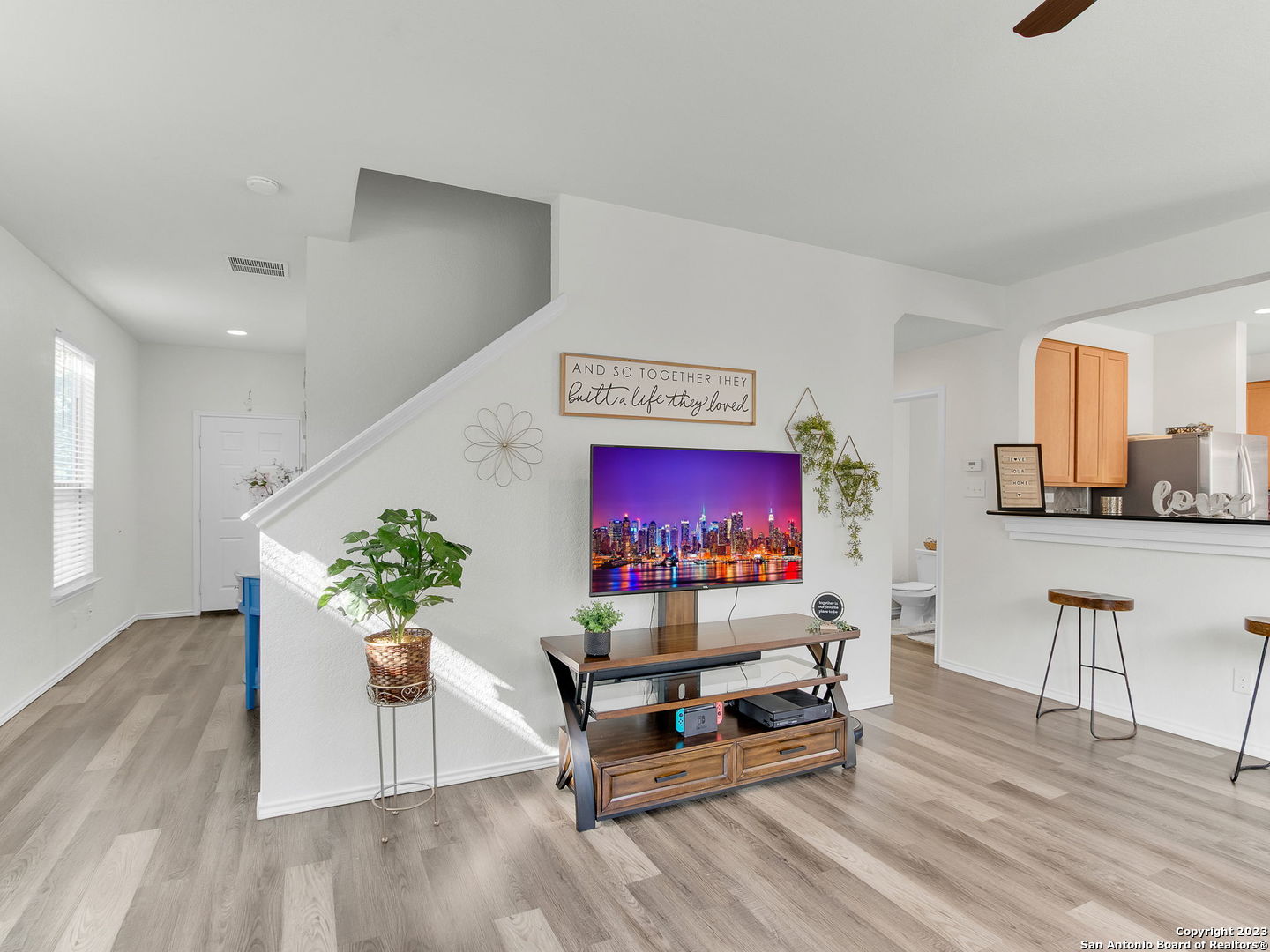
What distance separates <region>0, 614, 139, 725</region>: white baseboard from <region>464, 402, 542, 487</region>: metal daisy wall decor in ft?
9.84

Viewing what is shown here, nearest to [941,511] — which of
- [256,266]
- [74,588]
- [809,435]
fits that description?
[809,435]

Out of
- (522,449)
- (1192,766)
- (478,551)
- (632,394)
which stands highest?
(632,394)

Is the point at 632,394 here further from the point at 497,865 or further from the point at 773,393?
the point at 497,865

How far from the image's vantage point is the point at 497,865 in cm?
230

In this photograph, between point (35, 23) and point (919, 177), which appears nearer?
point (35, 23)

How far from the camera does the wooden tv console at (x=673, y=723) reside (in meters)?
2.61

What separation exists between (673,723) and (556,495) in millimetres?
1128

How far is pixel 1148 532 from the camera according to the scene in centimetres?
373

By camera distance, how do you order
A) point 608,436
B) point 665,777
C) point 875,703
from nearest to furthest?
point 665,777 → point 608,436 → point 875,703

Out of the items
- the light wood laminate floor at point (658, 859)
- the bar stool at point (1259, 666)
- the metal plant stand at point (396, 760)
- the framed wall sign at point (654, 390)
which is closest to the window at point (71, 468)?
the light wood laminate floor at point (658, 859)

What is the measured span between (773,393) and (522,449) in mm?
1440

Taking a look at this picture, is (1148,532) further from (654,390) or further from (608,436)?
(608,436)

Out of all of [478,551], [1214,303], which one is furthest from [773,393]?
[1214,303]

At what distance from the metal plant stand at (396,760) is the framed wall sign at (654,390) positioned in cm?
135
